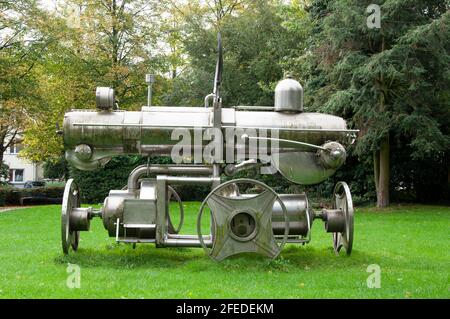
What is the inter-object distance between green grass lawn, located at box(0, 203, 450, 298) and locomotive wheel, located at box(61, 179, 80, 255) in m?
0.22

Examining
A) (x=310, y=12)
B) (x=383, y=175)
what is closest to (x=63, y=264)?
(x=383, y=175)

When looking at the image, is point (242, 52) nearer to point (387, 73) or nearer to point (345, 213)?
point (387, 73)

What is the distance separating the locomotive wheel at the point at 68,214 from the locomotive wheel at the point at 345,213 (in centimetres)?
436

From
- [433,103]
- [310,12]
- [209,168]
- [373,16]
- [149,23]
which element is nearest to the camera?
[209,168]

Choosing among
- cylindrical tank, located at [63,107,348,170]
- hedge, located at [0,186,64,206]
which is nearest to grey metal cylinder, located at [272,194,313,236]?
cylindrical tank, located at [63,107,348,170]

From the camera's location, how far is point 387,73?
2145 centimetres

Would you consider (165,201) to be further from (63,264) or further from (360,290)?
(360,290)

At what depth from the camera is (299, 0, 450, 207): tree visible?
21500mm

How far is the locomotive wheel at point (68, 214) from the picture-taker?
9398mm

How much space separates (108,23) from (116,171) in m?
8.35

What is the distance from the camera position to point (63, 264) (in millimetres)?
9406

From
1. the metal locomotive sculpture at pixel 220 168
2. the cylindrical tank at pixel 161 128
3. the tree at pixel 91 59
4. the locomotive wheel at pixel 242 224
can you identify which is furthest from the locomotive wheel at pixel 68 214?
the tree at pixel 91 59

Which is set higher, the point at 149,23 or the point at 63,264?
the point at 149,23

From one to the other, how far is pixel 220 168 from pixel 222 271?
5.88ft
